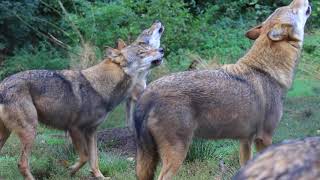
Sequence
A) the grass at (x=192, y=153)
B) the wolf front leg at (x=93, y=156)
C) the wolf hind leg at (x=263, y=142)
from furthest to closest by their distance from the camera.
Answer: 1. the wolf front leg at (x=93, y=156)
2. the grass at (x=192, y=153)
3. the wolf hind leg at (x=263, y=142)

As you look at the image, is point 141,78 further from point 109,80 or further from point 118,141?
point 118,141

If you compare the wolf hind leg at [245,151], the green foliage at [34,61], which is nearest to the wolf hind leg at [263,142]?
the wolf hind leg at [245,151]

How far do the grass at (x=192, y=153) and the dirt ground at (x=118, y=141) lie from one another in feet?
0.82

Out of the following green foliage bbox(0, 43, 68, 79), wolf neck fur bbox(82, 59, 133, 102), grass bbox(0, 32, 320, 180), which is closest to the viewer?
grass bbox(0, 32, 320, 180)

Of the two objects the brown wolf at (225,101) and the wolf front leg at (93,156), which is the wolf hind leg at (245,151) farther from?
the wolf front leg at (93,156)

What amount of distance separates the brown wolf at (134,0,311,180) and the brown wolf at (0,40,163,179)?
2.02 m

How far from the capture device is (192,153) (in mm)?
9070

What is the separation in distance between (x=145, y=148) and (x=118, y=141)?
4.10m

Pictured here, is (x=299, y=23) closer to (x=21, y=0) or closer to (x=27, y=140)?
(x=27, y=140)

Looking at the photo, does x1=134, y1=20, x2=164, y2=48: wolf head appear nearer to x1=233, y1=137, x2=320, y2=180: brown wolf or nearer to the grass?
the grass

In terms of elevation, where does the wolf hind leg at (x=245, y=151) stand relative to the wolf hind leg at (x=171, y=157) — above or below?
below

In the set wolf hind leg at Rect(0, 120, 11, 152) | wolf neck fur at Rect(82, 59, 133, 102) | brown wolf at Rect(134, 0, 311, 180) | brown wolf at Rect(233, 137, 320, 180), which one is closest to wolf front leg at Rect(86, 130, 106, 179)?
wolf neck fur at Rect(82, 59, 133, 102)

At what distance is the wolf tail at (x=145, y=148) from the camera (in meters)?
7.13

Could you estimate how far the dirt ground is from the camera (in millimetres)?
10795
